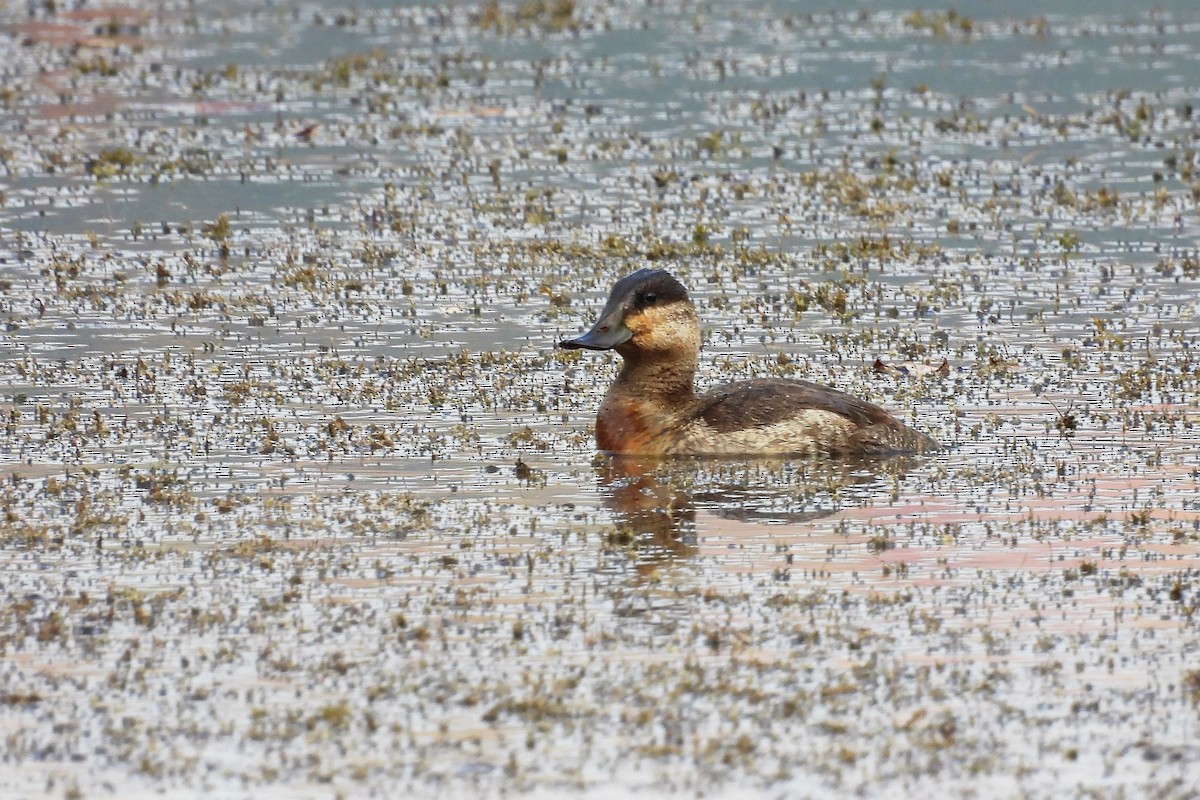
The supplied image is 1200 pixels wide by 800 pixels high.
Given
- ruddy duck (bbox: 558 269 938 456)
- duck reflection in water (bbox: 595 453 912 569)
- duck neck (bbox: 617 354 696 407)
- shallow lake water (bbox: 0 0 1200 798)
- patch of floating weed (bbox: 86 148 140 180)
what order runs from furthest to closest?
1. patch of floating weed (bbox: 86 148 140 180)
2. duck neck (bbox: 617 354 696 407)
3. ruddy duck (bbox: 558 269 938 456)
4. duck reflection in water (bbox: 595 453 912 569)
5. shallow lake water (bbox: 0 0 1200 798)

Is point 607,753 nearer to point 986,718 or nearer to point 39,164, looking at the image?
point 986,718

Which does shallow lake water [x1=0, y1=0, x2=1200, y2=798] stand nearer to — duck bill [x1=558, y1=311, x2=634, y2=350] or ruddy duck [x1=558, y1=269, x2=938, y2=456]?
ruddy duck [x1=558, y1=269, x2=938, y2=456]

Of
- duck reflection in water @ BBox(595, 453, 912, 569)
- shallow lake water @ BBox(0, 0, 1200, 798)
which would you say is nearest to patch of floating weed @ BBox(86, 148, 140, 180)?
shallow lake water @ BBox(0, 0, 1200, 798)

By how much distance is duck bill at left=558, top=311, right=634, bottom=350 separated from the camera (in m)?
14.0

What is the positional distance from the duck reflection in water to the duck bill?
760 millimetres

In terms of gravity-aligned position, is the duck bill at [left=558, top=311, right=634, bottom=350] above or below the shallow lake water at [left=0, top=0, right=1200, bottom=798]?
above

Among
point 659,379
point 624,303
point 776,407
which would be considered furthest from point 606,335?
point 776,407

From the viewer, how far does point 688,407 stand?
45.6 ft

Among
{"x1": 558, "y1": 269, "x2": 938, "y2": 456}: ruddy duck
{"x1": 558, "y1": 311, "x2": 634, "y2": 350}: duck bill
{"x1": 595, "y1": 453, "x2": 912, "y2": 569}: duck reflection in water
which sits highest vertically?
{"x1": 558, "y1": 311, "x2": 634, "y2": 350}: duck bill

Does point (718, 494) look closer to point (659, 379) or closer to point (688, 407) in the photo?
point (688, 407)

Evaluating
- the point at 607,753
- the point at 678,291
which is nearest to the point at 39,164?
the point at 678,291

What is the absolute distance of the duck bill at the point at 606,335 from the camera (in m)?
14.0

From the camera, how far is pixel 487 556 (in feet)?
36.0

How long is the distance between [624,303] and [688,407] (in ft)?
2.51
